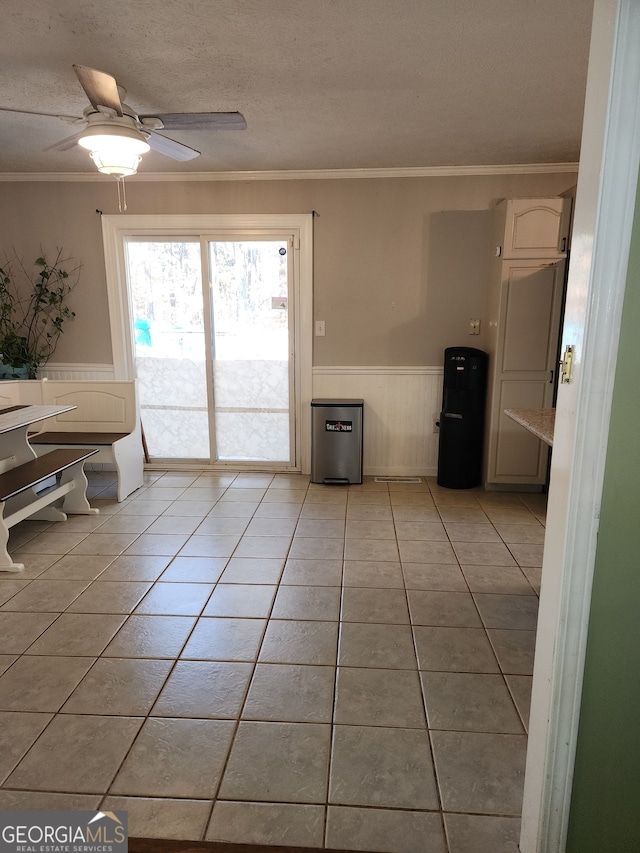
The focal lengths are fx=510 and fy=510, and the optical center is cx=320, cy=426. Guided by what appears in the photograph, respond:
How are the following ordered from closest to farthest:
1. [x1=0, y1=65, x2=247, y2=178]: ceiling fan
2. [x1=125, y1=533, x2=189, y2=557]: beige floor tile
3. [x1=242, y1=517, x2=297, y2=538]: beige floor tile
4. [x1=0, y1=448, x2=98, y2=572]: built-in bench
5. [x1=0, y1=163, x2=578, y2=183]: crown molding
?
[x1=0, y1=65, x2=247, y2=178]: ceiling fan, [x1=0, y1=448, x2=98, y2=572]: built-in bench, [x1=125, y1=533, x2=189, y2=557]: beige floor tile, [x1=242, y1=517, x2=297, y2=538]: beige floor tile, [x1=0, y1=163, x2=578, y2=183]: crown molding

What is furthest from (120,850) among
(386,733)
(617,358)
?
(617,358)

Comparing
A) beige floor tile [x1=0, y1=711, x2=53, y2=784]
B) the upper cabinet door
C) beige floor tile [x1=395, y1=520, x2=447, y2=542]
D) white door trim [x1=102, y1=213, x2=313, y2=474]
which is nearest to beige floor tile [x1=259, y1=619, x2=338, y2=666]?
beige floor tile [x1=0, y1=711, x2=53, y2=784]

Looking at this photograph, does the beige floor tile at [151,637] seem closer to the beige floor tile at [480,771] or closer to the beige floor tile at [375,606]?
the beige floor tile at [375,606]

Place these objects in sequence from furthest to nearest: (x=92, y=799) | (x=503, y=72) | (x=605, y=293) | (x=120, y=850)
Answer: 1. (x=503, y=72)
2. (x=92, y=799)
3. (x=120, y=850)
4. (x=605, y=293)

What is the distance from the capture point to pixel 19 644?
2.20 m

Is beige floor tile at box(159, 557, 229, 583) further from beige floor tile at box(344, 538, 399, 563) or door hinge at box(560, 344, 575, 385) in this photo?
door hinge at box(560, 344, 575, 385)

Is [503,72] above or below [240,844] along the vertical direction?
above

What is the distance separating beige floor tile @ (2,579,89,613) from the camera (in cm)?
248

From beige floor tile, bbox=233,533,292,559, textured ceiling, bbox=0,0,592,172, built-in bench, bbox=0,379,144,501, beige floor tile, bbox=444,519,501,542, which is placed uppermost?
textured ceiling, bbox=0,0,592,172

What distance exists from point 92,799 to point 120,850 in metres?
0.20

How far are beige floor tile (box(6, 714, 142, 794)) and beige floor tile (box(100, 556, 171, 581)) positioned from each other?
1013 mm

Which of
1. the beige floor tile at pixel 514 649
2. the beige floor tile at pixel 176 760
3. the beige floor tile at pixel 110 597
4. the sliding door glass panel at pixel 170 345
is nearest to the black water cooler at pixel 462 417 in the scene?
the beige floor tile at pixel 514 649

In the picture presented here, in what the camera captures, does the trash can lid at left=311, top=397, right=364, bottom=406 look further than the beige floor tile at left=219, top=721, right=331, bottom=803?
Yes

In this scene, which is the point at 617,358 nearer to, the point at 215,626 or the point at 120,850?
the point at 120,850
